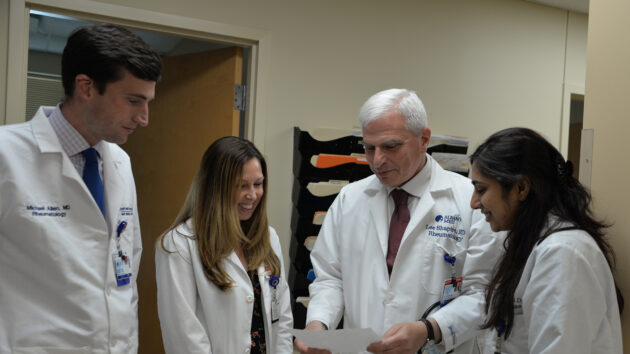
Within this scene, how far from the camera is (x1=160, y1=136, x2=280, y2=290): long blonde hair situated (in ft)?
5.94

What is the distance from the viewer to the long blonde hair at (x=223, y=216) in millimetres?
1812

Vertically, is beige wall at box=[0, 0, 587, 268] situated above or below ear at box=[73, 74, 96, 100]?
above

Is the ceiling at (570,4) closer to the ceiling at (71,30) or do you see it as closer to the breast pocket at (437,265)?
the ceiling at (71,30)

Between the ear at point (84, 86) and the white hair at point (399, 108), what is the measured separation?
810 mm

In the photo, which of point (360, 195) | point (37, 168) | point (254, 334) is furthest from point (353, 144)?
point (37, 168)

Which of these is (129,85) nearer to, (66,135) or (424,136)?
(66,135)

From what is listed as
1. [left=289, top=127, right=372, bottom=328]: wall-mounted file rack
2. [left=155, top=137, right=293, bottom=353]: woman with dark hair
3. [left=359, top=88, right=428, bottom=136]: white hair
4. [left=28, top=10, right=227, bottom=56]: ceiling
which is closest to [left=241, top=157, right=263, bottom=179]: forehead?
[left=155, top=137, right=293, bottom=353]: woman with dark hair

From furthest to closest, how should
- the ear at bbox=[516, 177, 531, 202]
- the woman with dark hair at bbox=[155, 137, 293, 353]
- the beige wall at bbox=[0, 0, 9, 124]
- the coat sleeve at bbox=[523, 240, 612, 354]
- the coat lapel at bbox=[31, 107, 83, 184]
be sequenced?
1. the beige wall at bbox=[0, 0, 9, 124]
2. the woman with dark hair at bbox=[155, 137, 293, 353]
3. the coat lapel at bbox=[31, 107, 83, 184]
4. the ear at bbox=[516, 177, 531, 202]
5. the coat sleeve at bbox=[523, 240, 612, 354]

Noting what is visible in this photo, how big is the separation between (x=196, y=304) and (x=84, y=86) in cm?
79

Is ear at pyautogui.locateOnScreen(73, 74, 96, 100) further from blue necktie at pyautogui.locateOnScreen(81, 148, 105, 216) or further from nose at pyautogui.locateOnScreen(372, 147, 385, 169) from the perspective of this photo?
nose at pyautogui.locateOnScreen(372, 147, 385, 169)

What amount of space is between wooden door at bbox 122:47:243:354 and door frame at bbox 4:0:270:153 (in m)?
0.11

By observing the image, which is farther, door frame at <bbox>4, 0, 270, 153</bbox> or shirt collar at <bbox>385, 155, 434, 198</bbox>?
door frame at <bbox>4, 0, 270, 153</bbox>

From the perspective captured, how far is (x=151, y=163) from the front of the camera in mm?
3234

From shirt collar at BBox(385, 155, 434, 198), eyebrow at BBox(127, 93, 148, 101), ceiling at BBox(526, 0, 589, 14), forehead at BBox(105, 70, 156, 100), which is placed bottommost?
shirt collar at BBox(385, 155, 434, 198)
